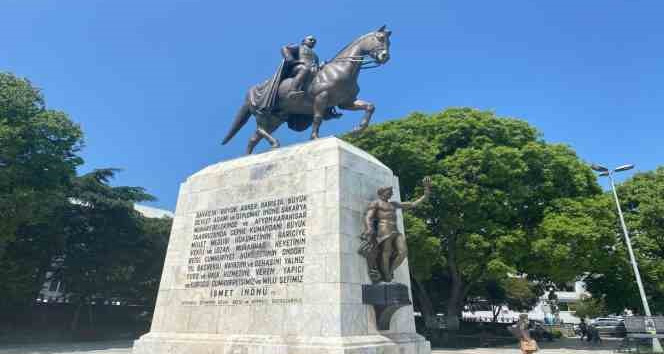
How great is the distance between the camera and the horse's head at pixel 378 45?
1158cm

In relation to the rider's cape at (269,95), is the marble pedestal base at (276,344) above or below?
below

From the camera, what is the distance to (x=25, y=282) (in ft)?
95.6

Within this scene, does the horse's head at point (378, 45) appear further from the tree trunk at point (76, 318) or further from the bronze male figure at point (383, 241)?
the tree trunk at point (76, 318)

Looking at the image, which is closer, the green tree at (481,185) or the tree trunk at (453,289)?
the green tree at (481,185)

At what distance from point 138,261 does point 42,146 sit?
11.6 m

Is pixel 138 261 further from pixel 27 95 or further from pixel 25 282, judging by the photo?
pixel 27 95

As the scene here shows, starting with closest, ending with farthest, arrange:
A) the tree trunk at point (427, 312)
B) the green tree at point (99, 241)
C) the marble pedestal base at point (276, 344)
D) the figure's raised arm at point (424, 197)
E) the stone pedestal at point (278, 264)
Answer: the marble pedestal base at point (276, 344) < the stone pedestal at point (278, 264) < the figure's raised arm at point (424, 197) < the tree trunk at point (427, 312) < the green tree at point (99, 241)

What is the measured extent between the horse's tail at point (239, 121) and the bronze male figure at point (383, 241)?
18.8 feet

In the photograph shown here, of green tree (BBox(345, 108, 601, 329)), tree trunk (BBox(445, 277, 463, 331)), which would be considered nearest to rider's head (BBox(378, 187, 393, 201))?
green tree (BBox(345, 108, 601, 329))

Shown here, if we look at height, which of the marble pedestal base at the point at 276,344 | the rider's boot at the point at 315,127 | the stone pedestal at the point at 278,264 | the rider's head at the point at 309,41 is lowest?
the marble pedestal base at the point at 276,344

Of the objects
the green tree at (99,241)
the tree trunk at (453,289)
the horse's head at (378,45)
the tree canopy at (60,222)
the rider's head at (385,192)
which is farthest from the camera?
the green tree at (99,241)

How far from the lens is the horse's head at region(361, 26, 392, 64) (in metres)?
11.6

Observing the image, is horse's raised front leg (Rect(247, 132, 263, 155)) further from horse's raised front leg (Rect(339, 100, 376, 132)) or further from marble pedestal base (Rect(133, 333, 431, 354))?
marble pedestal base (Rect(133, 333, 431, 354))

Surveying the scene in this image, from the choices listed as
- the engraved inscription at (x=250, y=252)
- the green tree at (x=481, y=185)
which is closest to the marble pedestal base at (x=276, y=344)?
the engraved inscription at (x=250, y=252)
